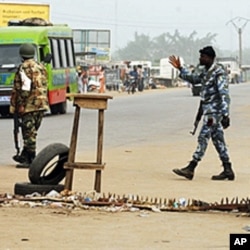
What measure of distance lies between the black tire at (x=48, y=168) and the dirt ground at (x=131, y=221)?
59cm

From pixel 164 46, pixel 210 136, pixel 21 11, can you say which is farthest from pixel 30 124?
pixel 164 46

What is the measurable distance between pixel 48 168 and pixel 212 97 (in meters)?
2.70

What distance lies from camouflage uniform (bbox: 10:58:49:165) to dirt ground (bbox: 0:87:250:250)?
26.4 inches

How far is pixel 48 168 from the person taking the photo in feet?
39.0

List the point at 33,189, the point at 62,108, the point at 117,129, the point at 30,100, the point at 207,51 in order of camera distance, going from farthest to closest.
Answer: the point at 62,108 → the point at 117,129 → the point at 30,100 → the point at 207,51 → the point at 33,189

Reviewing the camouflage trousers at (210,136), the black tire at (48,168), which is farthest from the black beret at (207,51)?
the black tire at (48,168)

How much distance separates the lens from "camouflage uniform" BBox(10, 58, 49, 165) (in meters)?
14.6

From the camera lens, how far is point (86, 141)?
2039 centimetres

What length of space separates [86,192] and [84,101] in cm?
111

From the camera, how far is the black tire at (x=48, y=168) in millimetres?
11398

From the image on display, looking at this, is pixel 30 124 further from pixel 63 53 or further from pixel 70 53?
pixel 70 53

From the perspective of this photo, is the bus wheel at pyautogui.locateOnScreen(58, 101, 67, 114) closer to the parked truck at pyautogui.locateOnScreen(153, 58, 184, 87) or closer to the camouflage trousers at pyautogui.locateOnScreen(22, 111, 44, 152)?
the camouflage trousers at pyautogui.locateOnScreen(22, 111, 44, 152)

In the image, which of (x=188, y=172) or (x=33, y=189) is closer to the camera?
(x=33, y=189)

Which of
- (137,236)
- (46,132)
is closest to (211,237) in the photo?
(137,236)
